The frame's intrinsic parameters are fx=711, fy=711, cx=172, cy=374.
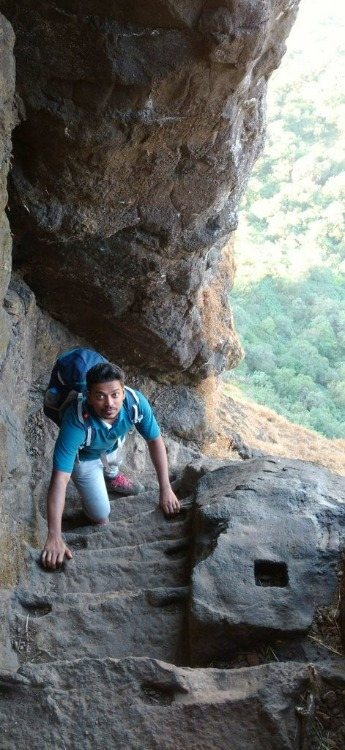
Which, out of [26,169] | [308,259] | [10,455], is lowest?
[10,455]

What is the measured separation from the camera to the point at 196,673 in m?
3.14

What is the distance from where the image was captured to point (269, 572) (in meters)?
4.02

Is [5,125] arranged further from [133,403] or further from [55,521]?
[55,521]

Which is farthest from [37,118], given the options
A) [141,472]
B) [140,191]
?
[141,472]

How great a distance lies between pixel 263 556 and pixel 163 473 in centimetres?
107

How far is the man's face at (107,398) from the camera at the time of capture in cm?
418

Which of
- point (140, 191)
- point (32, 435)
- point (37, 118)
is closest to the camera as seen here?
point (37, 118)

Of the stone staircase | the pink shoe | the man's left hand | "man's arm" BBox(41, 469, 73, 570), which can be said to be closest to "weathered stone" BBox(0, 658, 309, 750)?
the stone staircase

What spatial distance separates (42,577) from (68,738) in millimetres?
1491

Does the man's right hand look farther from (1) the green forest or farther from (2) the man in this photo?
(1) the green forest

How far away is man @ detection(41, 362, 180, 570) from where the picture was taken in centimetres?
420

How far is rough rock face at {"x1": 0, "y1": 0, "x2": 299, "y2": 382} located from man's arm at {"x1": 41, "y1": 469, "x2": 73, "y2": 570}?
1.85m

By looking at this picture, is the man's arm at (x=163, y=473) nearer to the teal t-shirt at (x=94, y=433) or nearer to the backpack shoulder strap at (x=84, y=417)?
the teal t-shirt at (x=94, y=433)

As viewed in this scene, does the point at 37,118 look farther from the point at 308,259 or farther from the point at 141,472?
the point at 308,259
